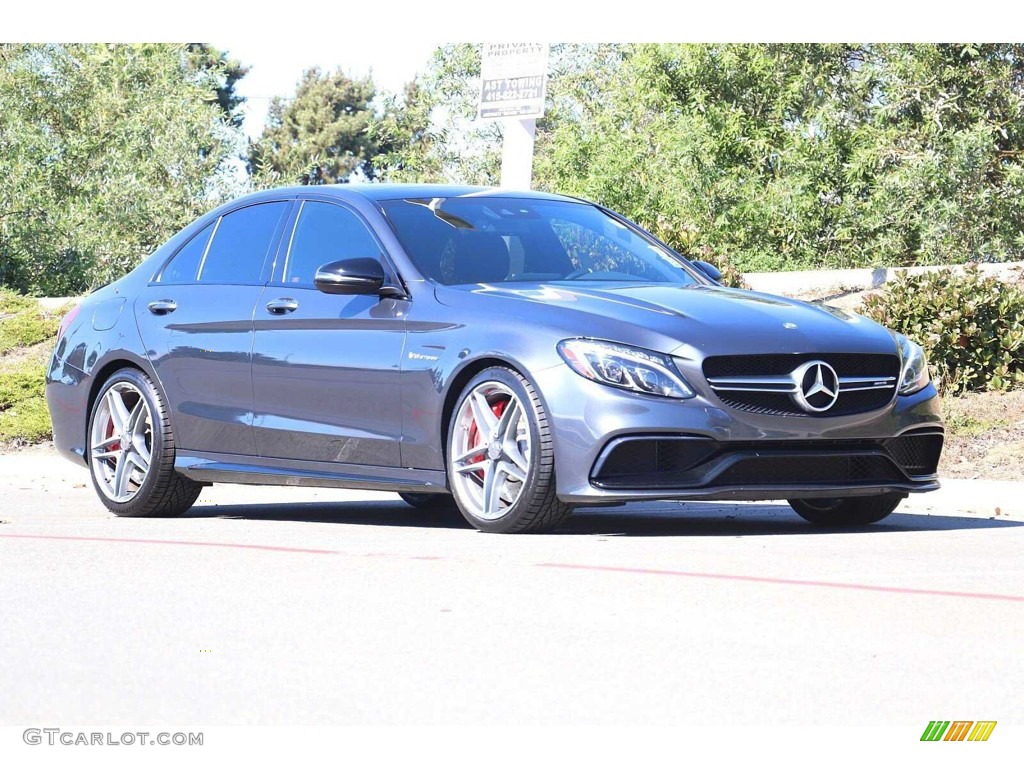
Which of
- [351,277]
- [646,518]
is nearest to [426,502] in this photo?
[646,518]

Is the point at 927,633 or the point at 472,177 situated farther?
the point at 472,177

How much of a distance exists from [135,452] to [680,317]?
3.51 meters

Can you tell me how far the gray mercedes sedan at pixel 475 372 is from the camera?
25.6ft

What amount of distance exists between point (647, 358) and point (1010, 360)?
6932 mm

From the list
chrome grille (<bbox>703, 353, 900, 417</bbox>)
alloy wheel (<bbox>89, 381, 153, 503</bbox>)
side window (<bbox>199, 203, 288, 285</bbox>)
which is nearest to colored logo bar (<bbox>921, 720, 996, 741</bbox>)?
chrome grille (<bbox>703, 353, 900, 417</bbox>)

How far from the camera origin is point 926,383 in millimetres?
8648

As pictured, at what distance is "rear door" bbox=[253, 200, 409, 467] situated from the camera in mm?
8672

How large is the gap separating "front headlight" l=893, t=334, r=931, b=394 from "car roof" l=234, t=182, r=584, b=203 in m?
2.15

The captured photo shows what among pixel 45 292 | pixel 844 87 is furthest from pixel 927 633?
pixel 45 292

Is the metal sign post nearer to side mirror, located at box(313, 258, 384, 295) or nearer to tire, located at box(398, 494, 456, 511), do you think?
tire, located at box(398, 494, 456, 511)

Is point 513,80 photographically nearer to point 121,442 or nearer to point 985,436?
point 985,436

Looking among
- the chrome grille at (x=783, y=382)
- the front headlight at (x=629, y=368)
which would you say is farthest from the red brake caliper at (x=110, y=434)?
the chrome grille at (x=783, y=382)

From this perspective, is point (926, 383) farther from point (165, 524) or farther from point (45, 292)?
point (45, 292)

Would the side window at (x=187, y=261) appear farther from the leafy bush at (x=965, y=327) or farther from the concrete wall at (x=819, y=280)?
the concrete wall at (x=819, y=280)
